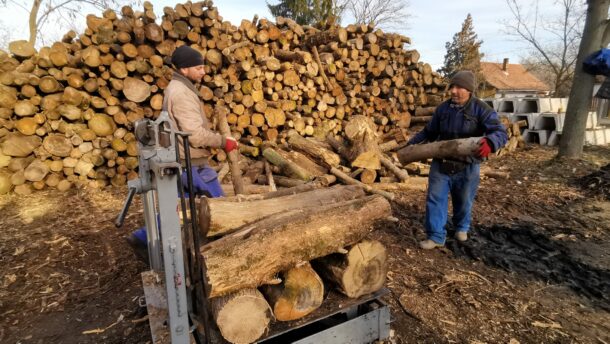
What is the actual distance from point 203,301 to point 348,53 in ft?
23.6

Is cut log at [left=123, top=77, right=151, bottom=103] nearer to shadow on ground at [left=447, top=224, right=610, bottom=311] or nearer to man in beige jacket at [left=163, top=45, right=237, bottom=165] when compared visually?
man in beige jacket at [left=163, top=45, right=237, bottom=165]

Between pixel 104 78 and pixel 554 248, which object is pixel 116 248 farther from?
pixel 554 248

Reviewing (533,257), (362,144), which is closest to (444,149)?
(533,257)

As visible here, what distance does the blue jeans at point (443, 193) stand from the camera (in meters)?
3.92

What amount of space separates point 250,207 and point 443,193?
8.17 ft

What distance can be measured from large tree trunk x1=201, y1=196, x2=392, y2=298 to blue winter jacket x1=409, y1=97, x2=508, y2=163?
71.4 inches

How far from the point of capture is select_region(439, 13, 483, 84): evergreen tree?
23233 millimetres

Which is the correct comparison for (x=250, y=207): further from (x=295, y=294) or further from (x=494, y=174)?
(x=494, y=174)

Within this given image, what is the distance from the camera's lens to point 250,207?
2.48 meters

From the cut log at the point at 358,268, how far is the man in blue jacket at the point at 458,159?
1722mm

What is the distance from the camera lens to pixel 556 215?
203 inches

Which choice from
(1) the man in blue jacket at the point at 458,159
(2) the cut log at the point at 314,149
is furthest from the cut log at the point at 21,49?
(1) the man in blue jacket at the point at 458,159

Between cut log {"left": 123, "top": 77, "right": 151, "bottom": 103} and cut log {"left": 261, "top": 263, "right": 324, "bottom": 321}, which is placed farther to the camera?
cut log {"left": 123, "top": 77, "right": 151, "bottom": 103}

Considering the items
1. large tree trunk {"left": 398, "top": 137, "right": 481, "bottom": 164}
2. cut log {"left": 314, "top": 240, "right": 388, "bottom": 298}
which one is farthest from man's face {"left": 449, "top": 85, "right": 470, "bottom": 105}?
cut log {"left": 314, "top": 240, "right": 388, "bottom": 298}
